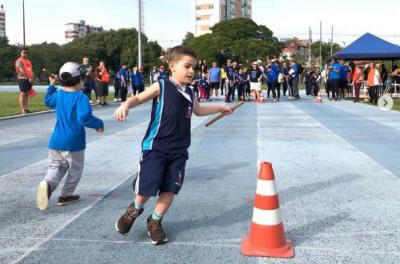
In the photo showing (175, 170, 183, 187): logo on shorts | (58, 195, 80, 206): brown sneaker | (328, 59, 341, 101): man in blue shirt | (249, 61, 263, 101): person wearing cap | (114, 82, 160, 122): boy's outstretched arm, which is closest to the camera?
(114, 82, 160, 122): boy's outstretched arm

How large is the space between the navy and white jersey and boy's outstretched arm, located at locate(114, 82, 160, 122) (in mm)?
54

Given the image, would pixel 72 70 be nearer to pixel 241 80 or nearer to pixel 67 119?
pixel 67 119

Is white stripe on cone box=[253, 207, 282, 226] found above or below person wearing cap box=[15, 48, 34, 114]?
below

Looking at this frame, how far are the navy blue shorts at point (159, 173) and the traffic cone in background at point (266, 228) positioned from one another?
0.65 meters

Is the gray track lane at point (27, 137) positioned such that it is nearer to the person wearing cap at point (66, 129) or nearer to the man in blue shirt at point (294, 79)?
the person wearing cap at point (66, 129)

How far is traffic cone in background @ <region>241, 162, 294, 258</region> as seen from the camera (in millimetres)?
3836

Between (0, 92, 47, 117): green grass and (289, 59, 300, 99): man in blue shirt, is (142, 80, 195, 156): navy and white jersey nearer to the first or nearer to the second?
(0, 92, 47, 117): green grass

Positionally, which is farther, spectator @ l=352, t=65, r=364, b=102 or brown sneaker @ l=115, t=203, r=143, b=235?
spectator @ l=352, t=65, r=364, b=102

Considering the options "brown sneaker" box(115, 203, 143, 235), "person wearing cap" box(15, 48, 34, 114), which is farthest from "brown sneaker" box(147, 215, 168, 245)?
"person wearing cap" box(15, 48, 34, 114)

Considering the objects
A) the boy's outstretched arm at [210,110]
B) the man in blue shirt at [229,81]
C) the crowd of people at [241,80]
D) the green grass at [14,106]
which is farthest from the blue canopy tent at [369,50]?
the boy's outstretched arm at [210,110]

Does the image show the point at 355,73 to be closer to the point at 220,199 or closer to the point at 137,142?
the point at 137,142

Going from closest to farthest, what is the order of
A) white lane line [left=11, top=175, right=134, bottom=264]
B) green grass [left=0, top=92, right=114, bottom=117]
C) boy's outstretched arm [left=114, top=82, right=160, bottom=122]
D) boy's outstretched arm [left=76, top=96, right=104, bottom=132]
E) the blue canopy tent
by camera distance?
boy's outstretched arm [left=114, top=82, right=160, bottom=122]
white lane line [left=11, top=175, right=134, bottom=264]
boy's outstretched arm [left=76, top=96, right=104, bottom=132]
green grass [left=0, top=92, right=114, bottom=117]
the blue canopy tent

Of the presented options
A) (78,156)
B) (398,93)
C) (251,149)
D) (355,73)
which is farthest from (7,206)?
(398,93)

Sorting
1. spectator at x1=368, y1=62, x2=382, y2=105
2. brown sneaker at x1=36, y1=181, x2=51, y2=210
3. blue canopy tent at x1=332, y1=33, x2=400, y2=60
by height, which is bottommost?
brown sneaker at x1=36, y1=181, x2=51, y2=210
